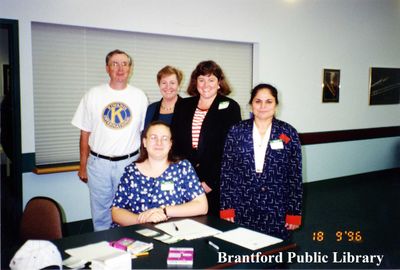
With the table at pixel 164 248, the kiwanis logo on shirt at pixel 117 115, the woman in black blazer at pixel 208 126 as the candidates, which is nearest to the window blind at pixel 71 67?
the kiwanis logo on shirt at pixel 117 115

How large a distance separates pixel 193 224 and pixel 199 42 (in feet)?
11.2

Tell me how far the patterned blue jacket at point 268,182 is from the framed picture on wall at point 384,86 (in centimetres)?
520

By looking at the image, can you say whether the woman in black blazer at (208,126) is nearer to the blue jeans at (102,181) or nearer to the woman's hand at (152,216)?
the blue jeans at (102,181)

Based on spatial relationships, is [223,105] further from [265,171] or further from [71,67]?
[71,67]

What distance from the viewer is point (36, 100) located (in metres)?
3.86

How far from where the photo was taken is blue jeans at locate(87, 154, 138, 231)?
313 centimetres

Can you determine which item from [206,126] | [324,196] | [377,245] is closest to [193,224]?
[206,126]

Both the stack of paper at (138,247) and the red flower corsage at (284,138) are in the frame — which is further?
the red flower corsage at (284,138)

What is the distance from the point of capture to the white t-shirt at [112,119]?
3115 millimetres

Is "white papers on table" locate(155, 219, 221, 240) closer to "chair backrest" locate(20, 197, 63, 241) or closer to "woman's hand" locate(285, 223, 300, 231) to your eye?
"chair backrest" locate(20, 197, 63, 241)

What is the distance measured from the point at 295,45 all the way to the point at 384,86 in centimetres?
235

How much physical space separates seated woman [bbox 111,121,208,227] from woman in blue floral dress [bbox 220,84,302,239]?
33 centimetres

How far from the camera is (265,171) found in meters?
2.40

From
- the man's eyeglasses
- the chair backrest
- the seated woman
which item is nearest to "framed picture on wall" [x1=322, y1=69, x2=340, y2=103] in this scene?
the man's eyeglasses
